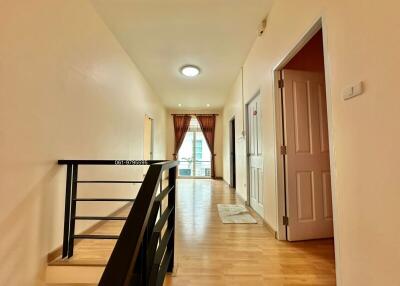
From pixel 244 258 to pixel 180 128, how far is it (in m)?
6.64

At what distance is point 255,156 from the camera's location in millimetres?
3539

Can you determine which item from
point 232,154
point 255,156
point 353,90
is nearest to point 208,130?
point 232,154

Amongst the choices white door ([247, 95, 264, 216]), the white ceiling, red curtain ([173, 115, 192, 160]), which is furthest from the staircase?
red curtain ([173, 115, 192, 160])

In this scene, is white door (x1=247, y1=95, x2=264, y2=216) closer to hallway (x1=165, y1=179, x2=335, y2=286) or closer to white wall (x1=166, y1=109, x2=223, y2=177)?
hallway (x1=165, y1=179, x2=335, y2=286)

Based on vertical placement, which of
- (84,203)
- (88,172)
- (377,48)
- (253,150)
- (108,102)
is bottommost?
(84,203)

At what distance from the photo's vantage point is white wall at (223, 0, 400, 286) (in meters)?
1.00

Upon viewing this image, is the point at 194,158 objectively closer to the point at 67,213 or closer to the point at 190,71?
the point at 190,71

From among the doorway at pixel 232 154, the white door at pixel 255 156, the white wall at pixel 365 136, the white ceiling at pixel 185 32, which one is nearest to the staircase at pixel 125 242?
the white wall at pixel 365 136

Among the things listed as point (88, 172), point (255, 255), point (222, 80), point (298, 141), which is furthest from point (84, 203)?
point (222, 80)

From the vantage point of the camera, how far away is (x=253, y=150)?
3.66m

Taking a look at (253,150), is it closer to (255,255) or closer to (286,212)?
(286,212)

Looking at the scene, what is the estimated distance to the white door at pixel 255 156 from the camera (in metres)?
3.23

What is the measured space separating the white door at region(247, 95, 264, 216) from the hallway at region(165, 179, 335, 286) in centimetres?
52

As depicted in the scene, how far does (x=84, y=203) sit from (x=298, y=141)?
2.57 metres
